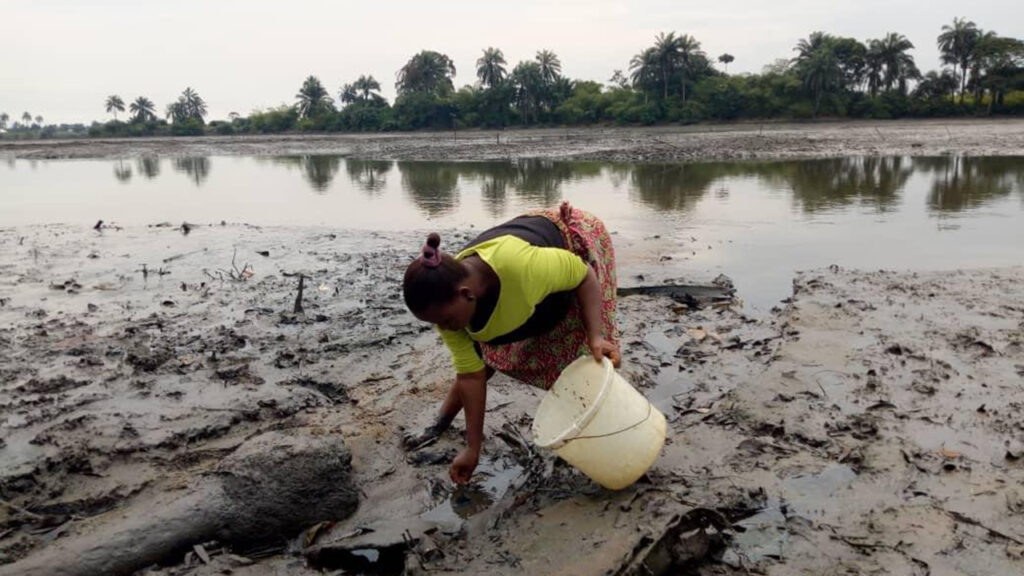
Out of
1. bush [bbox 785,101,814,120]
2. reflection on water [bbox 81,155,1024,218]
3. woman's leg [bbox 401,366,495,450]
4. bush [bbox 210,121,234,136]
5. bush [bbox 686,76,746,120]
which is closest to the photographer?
woman's leg [bbox 401,366,495,450]

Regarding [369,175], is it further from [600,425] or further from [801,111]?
[801,111]

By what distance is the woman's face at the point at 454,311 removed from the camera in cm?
218

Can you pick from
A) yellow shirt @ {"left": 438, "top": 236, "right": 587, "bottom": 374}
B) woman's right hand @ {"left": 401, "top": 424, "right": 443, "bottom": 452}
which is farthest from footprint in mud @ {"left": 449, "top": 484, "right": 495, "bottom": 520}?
yellow shirt @ {"left": 438, "top": 236, "right": 587, "bottom": 374}

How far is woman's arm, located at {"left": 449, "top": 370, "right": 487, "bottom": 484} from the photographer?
266cm

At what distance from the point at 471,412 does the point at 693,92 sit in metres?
57.3

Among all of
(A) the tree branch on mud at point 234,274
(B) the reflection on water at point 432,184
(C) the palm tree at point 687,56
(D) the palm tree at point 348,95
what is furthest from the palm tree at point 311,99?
(A) the tree branch on mud at point 234,274

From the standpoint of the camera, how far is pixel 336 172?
21.8 meters

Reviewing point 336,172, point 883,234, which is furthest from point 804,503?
point 336,172

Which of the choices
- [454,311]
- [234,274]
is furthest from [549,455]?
[234,274]

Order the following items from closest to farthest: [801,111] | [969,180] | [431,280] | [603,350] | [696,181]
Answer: [431,280] < [603,350] < [969,180] < [696,181] < [801,111]

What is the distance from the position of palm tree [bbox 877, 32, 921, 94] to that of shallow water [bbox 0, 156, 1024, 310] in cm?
4011

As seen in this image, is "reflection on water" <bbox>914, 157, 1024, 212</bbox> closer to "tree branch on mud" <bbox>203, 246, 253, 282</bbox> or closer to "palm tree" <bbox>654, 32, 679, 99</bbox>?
"tree branch on mud" <bbox>203, 246, 253, 282</bbox>

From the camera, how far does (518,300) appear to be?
2.41 metres

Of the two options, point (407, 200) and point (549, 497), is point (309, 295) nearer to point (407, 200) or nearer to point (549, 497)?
point (549, 497)
